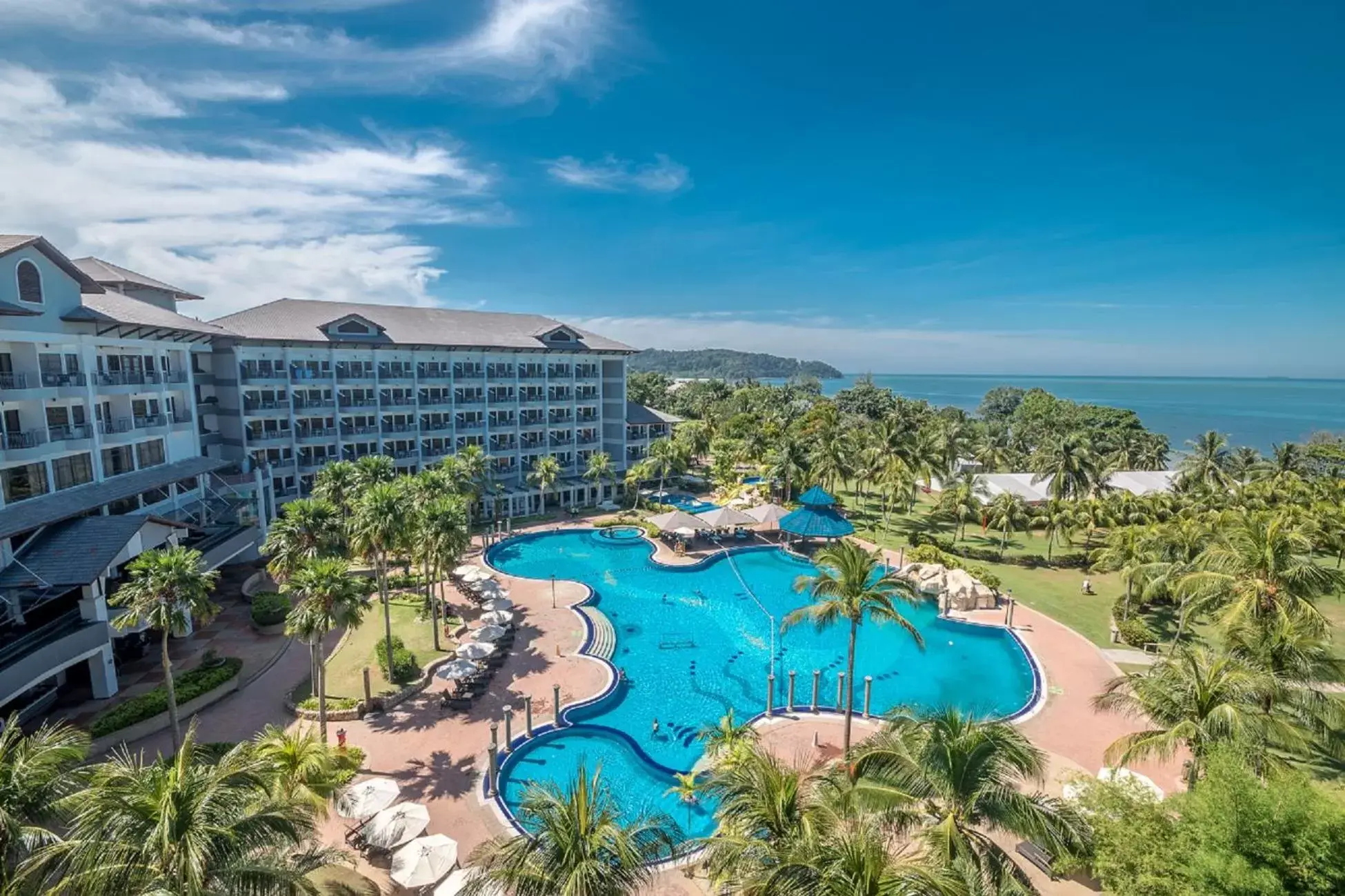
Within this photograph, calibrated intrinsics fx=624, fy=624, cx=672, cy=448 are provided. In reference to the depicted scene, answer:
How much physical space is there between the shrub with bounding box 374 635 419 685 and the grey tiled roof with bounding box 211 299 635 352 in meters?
28.7

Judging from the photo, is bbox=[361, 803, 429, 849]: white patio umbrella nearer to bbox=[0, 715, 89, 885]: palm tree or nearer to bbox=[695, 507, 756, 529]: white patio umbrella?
bbox=[0, 715, 89, 885]: palm tree

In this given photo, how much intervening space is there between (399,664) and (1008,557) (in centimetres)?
4403

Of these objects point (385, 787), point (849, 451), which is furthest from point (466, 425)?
point (385, 787)

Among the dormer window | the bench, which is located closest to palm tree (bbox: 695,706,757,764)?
the bench

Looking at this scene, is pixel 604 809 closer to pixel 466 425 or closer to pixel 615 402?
pixel 466 425

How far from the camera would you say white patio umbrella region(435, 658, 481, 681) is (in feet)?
91.4

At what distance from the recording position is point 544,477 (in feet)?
184

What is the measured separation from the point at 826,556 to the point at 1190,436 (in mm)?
220378

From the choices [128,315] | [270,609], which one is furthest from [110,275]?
[270,609]

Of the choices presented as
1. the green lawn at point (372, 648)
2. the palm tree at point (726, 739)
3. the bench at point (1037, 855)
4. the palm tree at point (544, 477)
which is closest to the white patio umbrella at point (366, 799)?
the green lawn at point (372, 648)

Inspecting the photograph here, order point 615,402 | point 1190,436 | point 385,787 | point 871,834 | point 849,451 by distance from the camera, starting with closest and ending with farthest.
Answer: point 871,834
point 385,787
point 849,451
point 615,402
point 1190,436

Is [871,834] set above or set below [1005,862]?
above

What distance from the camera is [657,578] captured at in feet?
146

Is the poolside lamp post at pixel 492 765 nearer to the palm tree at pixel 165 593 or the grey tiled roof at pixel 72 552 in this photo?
the palm tree at pixel 165 593
